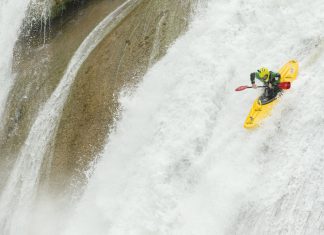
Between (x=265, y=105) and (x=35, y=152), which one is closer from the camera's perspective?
(x=265, y=105)

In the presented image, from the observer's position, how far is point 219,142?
1033cm

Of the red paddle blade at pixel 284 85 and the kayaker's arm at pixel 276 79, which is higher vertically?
the kayaker's arm at pixel 276 79

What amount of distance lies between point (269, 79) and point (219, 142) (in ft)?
6.10

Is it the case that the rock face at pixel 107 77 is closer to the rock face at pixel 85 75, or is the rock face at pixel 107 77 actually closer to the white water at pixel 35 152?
the rock face at pixel 85 75

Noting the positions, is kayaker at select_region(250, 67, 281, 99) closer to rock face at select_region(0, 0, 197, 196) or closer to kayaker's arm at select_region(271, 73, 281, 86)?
kayaker's arm at select_region(271, 73, 281, 86)

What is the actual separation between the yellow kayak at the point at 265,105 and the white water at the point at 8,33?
28.9ft

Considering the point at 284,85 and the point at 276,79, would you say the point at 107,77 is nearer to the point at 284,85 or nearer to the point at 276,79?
the point at 276,79

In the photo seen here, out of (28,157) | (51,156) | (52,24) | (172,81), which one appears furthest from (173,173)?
(52,24)

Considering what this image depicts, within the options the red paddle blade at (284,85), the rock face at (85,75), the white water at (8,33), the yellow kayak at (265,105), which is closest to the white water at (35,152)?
the rock face at (85,75)

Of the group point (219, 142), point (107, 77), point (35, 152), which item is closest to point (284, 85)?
A: point (219, 142)

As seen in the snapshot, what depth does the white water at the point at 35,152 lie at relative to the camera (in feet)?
42.0

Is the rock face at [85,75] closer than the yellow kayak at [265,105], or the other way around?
the yellow kayak at [265,105]

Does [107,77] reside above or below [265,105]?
above

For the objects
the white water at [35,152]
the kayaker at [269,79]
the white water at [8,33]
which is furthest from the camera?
the white water at [8,33]
